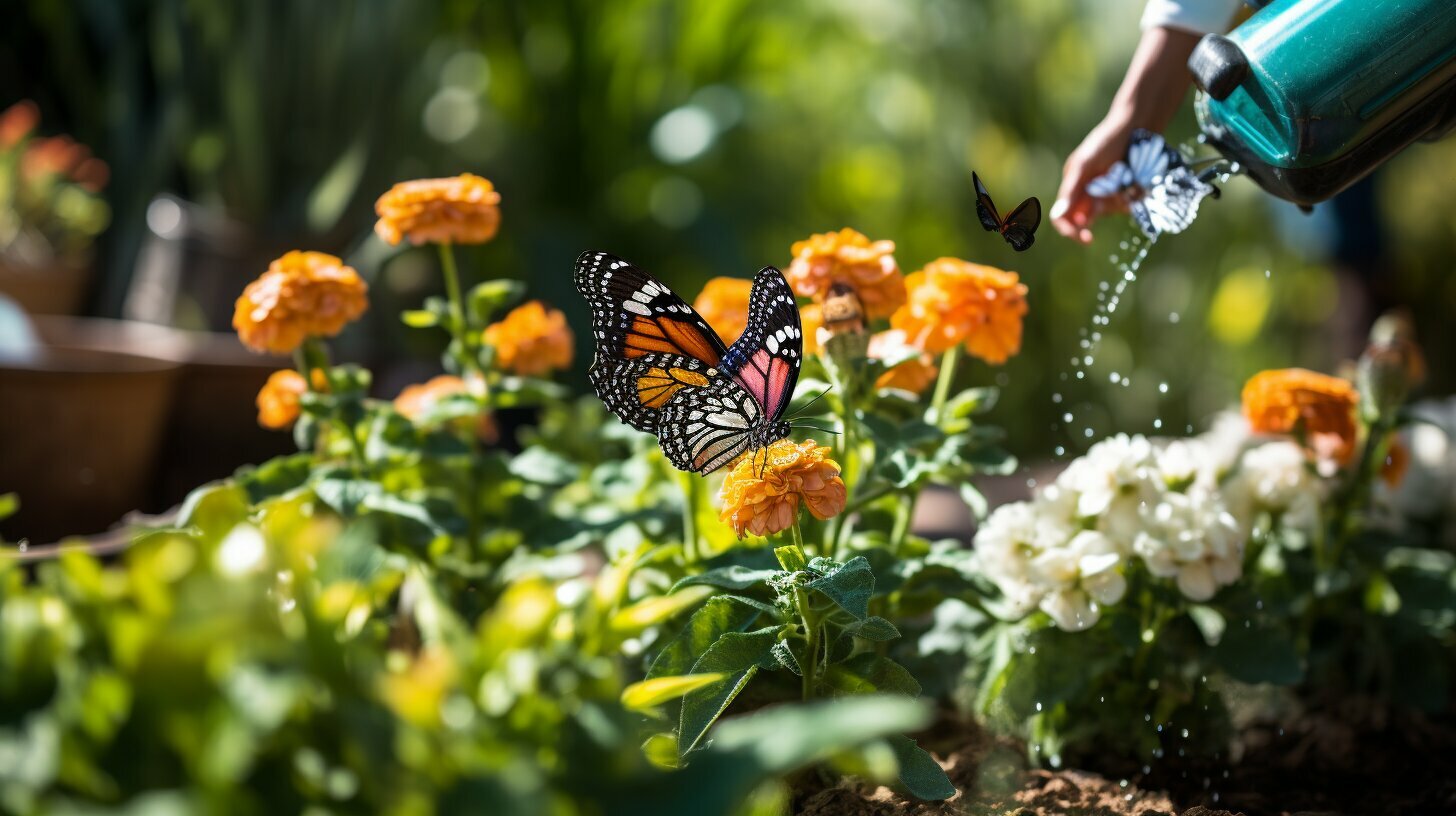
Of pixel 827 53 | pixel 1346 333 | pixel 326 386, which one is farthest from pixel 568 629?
pixel 827 53

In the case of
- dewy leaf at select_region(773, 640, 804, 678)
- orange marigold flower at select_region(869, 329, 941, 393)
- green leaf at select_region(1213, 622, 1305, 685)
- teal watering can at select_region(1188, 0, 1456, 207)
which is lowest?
green leaf at select_region(1213, 622, 1305, 685)

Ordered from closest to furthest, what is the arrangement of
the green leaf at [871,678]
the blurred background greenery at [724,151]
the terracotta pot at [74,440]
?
the green leaf at [871,678]
the terracotta pot at [74,440]
the blurred background greenery at [724,151]

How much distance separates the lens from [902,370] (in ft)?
5.07

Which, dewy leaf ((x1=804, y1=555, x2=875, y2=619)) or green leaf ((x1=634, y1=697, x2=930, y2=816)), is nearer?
green leaf ((x1=634, y1=697, x2=930, y2=816))

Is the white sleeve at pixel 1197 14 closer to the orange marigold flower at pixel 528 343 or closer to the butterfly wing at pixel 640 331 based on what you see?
the butterfly wing at pixel 640 331

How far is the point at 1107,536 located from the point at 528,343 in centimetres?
76

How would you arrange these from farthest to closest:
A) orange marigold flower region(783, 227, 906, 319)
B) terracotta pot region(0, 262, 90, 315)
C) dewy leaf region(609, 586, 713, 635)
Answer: terracotta pot region(0, 262, 90, 315)
orange marigold flower region(783, 227, 906, 319)
dewy leaf region(609, 586, 713, 635)

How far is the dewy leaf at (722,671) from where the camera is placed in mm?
1155

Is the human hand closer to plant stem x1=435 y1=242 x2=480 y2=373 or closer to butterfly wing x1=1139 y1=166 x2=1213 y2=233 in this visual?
butterfly wing x1=1139 y1=166 x2=1213 y2=233

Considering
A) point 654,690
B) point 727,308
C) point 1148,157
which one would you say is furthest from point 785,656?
point 1148,157

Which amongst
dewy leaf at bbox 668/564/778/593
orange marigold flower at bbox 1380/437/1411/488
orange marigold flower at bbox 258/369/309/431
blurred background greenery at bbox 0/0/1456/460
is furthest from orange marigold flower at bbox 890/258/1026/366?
blurred background greenery at bbox 0/0/1456/460

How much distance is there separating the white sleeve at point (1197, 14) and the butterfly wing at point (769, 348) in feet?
2.05

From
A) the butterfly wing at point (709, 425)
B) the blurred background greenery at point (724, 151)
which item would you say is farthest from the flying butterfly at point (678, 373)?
the blurred background greenery at point (724, 151)

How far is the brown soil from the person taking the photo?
4.41 ft
